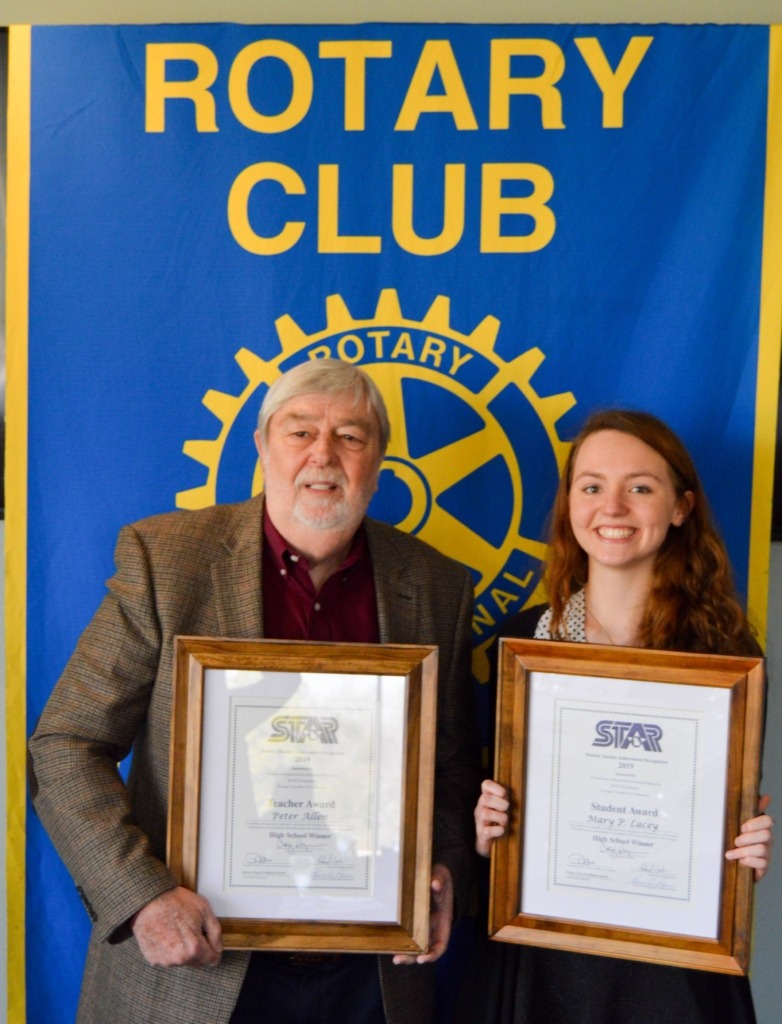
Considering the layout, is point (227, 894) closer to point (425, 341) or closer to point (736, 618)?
point (736, 618)

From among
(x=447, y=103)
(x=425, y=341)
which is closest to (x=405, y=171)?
(x=447, y=103)

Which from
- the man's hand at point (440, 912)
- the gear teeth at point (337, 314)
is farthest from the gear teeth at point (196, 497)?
the man's hand at point (440, 912)

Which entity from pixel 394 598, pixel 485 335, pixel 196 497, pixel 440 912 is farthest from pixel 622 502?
pixel 196 497

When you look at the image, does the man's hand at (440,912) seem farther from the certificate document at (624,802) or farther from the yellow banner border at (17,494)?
the yellow banner border at (17,494)

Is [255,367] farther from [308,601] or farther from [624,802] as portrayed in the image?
[624,802]

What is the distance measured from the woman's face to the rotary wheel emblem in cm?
48

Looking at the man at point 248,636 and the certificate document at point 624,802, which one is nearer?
the certificate document at point 624,802

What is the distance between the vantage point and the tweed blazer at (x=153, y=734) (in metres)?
1.77

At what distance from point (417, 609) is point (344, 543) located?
0.20m

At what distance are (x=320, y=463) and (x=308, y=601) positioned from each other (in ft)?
0.90

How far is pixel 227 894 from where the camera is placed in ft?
5.65

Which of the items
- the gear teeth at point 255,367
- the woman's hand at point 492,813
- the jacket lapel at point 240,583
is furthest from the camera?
the gear teeth at point 255,367

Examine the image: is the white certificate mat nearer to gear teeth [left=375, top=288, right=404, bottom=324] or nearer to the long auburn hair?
the long auburn hair

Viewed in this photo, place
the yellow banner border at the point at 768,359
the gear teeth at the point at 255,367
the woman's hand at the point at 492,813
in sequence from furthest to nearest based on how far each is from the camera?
the gear teeth at the point at 255,367
the yellow banner border at the point at 768,359
the woman's hand at the point at 492,813
